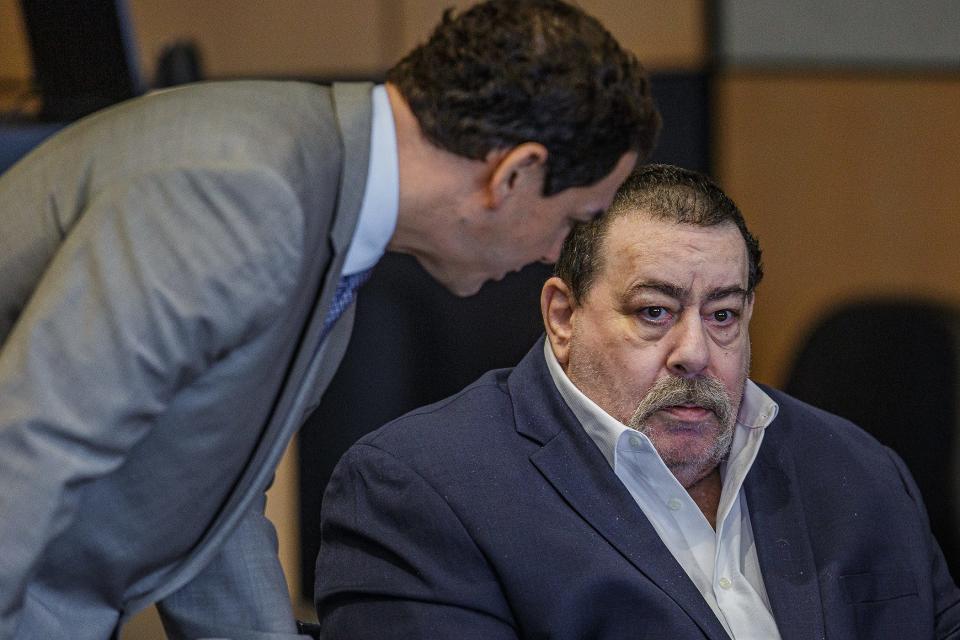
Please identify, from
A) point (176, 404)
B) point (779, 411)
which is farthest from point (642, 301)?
point (176, 404)

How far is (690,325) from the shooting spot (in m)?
1.88

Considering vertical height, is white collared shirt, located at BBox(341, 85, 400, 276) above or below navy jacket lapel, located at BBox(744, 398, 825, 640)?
above

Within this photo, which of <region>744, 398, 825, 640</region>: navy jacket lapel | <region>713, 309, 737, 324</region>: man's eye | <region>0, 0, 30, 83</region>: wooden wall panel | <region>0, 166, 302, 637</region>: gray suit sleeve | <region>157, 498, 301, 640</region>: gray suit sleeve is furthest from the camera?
<region>0, 0, 30, 83</region>: wooden wall panel

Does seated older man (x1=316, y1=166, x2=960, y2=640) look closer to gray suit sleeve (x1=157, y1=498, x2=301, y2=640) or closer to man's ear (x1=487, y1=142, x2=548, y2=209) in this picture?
gray suit sleeve (x1=157, y1=498, x2=301, y2=640)

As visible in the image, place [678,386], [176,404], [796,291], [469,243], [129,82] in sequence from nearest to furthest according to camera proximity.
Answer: [176,404], [469,243], [678,386], [129,82], [796,291]

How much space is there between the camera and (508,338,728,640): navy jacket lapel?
175 cm

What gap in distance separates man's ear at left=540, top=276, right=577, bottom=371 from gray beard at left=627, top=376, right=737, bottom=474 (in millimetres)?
140

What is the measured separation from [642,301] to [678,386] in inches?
5.0

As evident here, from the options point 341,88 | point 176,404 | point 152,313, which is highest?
point 341,88

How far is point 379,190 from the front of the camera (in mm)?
1451

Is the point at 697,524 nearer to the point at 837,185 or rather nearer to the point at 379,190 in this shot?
the point at 379,190

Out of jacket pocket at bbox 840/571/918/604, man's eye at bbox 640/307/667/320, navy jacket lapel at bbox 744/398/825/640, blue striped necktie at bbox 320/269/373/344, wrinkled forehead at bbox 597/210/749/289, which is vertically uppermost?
blue striped necktie at bbox 320/269/373/344

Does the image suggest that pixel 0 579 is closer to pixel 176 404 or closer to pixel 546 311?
pixel 176 404

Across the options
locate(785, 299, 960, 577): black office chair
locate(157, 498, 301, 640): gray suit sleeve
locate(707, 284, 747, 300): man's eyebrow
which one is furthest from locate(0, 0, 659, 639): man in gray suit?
locate(785, 299, 960, 577): black office chair
